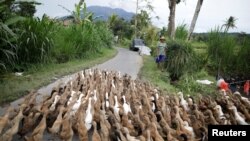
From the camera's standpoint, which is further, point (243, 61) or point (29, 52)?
point (243, 61)

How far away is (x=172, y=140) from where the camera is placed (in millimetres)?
4367

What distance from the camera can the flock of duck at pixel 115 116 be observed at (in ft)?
14.5

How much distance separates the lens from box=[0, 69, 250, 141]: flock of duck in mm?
4430

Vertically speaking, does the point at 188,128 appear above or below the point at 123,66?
above

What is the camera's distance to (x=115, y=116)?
500cm

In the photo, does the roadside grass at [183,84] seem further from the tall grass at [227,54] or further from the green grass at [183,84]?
the tall grass at [227,54]

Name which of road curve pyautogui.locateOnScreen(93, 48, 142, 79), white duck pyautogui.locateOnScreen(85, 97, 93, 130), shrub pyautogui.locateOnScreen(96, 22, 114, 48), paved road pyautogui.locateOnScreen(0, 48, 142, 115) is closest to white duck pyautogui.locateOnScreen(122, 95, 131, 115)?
white duck pyautogui.locateOnScreen(85, 97, 93, 130)

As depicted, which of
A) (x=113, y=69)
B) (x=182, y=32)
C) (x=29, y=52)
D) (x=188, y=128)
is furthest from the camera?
(x=182, y=32)

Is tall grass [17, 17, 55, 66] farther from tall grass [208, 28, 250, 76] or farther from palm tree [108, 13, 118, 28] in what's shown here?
palm tree [108, 13, 118, 28]

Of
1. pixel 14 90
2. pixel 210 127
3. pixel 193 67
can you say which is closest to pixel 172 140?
pixel 210 127

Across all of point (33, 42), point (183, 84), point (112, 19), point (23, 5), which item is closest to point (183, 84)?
point (183, 84)

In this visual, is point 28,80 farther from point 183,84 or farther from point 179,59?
point 179,59

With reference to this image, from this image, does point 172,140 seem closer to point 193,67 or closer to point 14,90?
point 14,90

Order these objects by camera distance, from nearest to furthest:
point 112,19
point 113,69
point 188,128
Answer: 1. point 188,128
2. point 113,69
3. point 112,19
